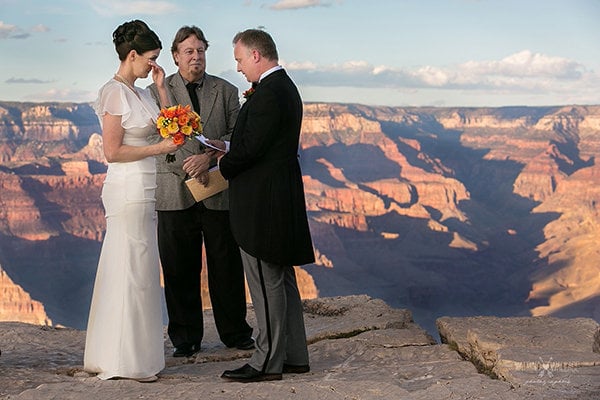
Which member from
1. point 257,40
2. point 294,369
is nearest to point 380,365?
point 294,369

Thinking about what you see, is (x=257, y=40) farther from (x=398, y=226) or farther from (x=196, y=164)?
(x=398, y=226)

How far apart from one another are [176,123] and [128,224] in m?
0.62

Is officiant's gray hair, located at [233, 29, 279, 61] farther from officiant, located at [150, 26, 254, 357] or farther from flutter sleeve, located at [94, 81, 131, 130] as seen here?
officiant, located at [150, 26, 254, 357]

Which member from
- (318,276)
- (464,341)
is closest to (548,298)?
(318,276)

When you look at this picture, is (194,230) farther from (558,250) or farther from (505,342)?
(558,250)

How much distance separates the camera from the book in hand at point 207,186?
5.13 metres

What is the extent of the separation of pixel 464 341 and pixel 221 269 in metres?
1.68

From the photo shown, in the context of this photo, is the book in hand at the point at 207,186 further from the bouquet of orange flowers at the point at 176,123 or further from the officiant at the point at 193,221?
the bouquet of orange flowers at the point at 176,123

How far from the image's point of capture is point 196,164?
197 inches

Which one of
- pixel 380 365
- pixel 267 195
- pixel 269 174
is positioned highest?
pixel 269 174

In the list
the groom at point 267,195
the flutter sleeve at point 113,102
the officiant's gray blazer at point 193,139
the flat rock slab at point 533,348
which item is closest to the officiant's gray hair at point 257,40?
the groom at point 267,195

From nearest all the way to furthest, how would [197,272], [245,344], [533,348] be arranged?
[533,348] → [197,272] → [245,344]

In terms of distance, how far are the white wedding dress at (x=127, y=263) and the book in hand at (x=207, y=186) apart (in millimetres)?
388

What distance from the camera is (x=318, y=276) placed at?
92500 mm
